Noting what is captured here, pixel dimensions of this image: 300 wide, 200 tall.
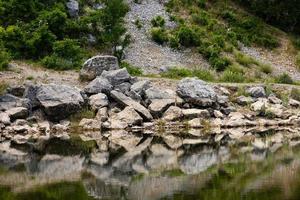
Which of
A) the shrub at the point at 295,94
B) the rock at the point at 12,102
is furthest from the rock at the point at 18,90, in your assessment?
the shrub at the point at 295,94

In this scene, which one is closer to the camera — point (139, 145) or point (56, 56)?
point (139, 145)

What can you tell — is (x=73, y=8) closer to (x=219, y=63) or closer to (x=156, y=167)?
(x=219, y=63)

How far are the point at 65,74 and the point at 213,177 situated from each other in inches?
848

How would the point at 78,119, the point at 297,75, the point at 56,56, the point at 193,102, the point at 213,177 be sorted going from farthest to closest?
the point at 297,75, the point at 56,56, the point at 193,102, the point at 78,119, the point at 213,177

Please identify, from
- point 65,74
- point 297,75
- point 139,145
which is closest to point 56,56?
point 65,74

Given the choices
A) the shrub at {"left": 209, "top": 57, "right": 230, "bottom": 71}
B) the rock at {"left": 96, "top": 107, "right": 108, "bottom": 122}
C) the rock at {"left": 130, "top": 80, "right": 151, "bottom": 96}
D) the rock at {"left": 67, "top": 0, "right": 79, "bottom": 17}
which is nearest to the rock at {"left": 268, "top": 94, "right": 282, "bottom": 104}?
the shrub at {"left": 209, "top": 57, "right": 230, "bottom": 71}

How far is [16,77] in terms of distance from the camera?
43500mm

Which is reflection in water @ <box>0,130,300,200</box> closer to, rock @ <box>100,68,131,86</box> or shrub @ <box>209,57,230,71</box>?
rock @ <box>100,68,131,86</box>

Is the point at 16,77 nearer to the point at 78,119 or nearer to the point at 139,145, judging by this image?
the point at 78,119

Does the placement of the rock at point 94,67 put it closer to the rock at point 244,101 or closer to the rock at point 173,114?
the rock at point 173,114

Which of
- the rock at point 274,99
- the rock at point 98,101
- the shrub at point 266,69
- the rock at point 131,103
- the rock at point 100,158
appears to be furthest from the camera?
the shrub at point 266,69

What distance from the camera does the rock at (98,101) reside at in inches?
1590

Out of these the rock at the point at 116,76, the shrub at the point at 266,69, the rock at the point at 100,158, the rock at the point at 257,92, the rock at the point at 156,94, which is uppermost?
the rock at the point at 100,158

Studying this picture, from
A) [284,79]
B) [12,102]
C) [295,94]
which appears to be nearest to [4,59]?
[12,102]
